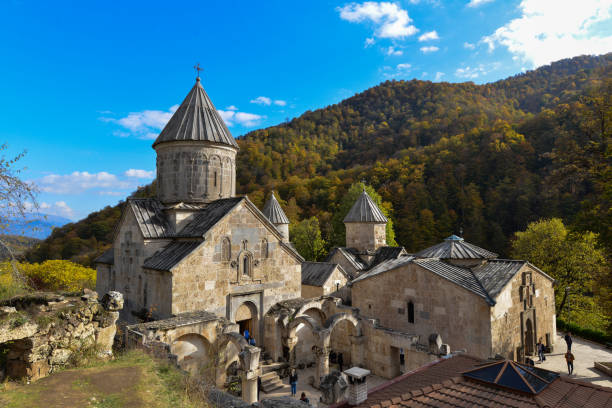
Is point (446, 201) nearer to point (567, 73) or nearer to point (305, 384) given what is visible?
point (305, 384)

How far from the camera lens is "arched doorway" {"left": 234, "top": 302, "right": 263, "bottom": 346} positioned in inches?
486

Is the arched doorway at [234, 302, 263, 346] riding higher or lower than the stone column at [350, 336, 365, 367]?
higher

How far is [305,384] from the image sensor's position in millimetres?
11969

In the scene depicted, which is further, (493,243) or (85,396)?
(493,243)

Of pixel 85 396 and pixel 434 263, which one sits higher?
pixel 434 263

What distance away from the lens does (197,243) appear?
1133 cm

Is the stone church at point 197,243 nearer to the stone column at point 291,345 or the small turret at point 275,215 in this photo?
the stone column at point 291,345

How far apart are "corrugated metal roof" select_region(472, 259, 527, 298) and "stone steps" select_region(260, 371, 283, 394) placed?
8.13m

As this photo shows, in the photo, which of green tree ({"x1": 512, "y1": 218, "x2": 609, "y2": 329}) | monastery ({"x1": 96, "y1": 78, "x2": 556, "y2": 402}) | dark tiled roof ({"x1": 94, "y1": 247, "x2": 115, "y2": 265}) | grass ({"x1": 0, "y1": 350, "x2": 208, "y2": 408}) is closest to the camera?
grass ({"x1": 0, "y1": 350, "x2": 208, "y2": 408})

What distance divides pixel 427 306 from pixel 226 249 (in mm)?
8093

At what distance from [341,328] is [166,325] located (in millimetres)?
8139

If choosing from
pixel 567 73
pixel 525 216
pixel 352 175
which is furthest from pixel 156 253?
pixel 567 73

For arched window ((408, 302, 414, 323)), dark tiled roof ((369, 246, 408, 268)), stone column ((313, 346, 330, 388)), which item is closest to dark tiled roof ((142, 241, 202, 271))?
stone column ((313, 346, 330, 388))

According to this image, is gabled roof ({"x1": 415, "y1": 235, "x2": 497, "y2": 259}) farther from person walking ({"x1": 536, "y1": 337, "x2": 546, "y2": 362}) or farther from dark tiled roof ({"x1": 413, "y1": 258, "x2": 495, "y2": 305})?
person walking ({"x1": 536, "y1": 337, "x2": 546, "y2": 362})
